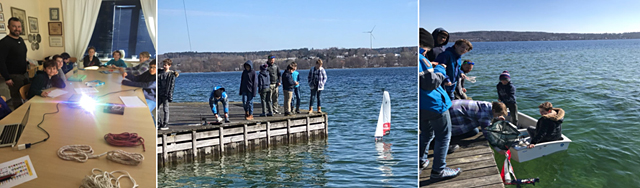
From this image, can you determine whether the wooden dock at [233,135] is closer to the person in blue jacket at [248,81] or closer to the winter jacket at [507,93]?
the person in blue jacket at [248,81]

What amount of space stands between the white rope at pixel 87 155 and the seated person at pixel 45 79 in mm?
453

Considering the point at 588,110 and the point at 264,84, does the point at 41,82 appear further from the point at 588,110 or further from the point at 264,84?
the point at 588,110

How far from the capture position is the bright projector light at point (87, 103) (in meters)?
2.66

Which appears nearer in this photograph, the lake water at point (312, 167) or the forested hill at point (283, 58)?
the lake water at point (312, 167)

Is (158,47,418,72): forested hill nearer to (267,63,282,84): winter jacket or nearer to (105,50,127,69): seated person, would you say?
(267,63,282,84): winter jacket

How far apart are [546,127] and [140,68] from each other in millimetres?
2860

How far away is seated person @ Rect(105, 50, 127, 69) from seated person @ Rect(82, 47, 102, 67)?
8 cm

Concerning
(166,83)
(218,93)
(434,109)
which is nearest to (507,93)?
(434,109)

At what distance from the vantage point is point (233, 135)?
7906 mm

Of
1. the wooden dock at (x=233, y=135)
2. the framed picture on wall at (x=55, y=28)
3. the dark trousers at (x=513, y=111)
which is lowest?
the wooden dock at (x=233, y=135)

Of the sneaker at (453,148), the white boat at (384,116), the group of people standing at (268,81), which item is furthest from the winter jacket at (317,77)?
the sneaker at (453,148)

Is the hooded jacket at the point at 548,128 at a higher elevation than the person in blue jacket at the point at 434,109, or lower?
lower

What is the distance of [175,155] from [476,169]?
20.2 feet

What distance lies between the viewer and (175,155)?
7109 mm
